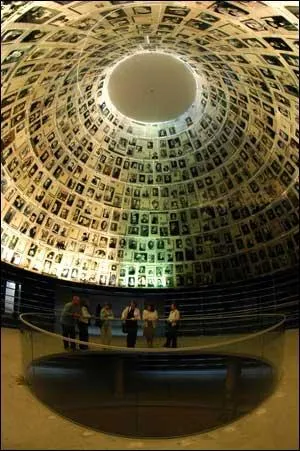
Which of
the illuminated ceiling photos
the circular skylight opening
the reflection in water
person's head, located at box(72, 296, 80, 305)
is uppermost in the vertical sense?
the circular skylight opening

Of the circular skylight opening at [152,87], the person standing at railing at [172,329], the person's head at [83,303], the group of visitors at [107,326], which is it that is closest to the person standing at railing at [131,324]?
the group of visitors at [107,326]

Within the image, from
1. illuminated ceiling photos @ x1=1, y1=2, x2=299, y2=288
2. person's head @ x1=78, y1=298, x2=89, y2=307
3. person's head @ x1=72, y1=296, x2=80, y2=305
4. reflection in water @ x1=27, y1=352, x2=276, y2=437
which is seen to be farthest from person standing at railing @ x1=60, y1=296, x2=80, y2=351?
illuminated ceiling photos @ x1=1, y1=2, x2=299, y2=288

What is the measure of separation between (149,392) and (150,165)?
9106 mm

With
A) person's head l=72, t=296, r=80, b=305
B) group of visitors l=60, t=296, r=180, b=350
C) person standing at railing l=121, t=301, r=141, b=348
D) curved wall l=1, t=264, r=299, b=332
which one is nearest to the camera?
group of visitors l=60, t=296, r=180, b=350

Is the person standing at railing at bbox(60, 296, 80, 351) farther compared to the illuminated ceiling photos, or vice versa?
the illuminated ceiling photos

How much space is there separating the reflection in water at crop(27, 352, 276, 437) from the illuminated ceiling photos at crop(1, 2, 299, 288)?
18.5 ft

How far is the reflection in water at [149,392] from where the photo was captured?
855 cm

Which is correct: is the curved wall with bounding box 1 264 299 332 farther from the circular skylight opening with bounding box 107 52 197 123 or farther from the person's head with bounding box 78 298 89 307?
the circular skylight opening with bounding box 107 52 197 123

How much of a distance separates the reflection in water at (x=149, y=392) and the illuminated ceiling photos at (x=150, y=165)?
5.65m

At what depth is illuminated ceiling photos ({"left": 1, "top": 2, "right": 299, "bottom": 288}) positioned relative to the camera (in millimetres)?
11328

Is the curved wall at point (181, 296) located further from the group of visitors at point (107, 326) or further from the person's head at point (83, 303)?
the group of visitors at point (107, 326)

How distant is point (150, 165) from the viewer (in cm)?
1675

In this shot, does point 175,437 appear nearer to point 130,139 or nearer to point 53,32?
point 53,32

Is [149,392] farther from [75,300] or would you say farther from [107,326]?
[75,300]
